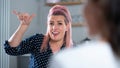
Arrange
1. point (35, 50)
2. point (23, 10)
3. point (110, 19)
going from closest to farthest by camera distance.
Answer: point (110, 19) → point (35, 50) → point (23, 10)

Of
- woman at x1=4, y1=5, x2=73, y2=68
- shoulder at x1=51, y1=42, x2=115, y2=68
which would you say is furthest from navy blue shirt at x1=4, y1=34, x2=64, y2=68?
shoulder at x1=51, y1=42, x2=115, y2=68

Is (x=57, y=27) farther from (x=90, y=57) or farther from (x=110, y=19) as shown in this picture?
(x=110, y=19)

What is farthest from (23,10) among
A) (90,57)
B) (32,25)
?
(90,57)

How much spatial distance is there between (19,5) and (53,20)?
2.92ft

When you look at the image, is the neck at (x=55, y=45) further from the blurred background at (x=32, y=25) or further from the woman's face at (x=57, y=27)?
the blurred background at (x=32, y=25)

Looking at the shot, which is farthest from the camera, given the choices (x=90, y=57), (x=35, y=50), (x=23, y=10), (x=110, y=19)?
(x=23, y=10)

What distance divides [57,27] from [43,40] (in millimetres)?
99

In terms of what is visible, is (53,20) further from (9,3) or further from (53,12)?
(9,3)

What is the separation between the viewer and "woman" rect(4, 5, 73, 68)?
1.20 metres

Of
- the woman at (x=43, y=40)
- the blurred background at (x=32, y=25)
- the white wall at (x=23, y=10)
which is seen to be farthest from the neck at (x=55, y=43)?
the white wall at (x=23, y=10)

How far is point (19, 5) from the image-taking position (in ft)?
6.84

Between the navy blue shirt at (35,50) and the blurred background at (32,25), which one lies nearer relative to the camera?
the navy blue shirt at (35,50)

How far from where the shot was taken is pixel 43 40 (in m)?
1.23

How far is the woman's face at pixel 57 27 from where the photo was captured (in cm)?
125
